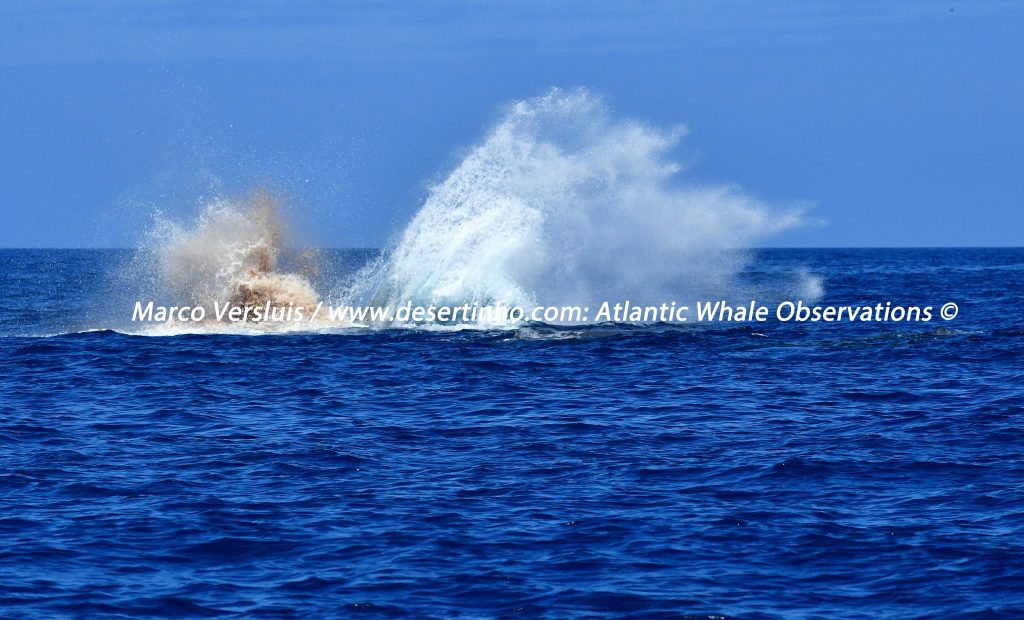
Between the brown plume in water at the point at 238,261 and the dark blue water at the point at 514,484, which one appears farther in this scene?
the brown plume in water at the point at 238,261

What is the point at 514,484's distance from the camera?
53.5ft

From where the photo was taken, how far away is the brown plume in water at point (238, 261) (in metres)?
38.5

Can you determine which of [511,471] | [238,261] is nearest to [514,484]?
[511,471]

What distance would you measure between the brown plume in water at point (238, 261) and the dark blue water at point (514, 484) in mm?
9290

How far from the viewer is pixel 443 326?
118 ft

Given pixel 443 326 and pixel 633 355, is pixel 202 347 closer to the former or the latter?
pixel 443 326

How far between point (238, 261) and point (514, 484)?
24.9 m

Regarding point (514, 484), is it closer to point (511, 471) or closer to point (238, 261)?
point (511, 471)

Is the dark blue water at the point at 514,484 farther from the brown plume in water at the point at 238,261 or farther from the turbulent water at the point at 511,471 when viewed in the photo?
the brown plume in water at the point at 238,261

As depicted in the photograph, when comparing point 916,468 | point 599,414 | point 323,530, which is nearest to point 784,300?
point 599,414

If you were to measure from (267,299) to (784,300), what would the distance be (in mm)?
24552

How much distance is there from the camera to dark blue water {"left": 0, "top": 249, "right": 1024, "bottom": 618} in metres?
12.1

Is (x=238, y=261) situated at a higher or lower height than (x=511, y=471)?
higher

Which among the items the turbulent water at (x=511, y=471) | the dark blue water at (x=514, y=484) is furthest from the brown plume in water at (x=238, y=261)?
the dark blue water at (x=514, y=484)
